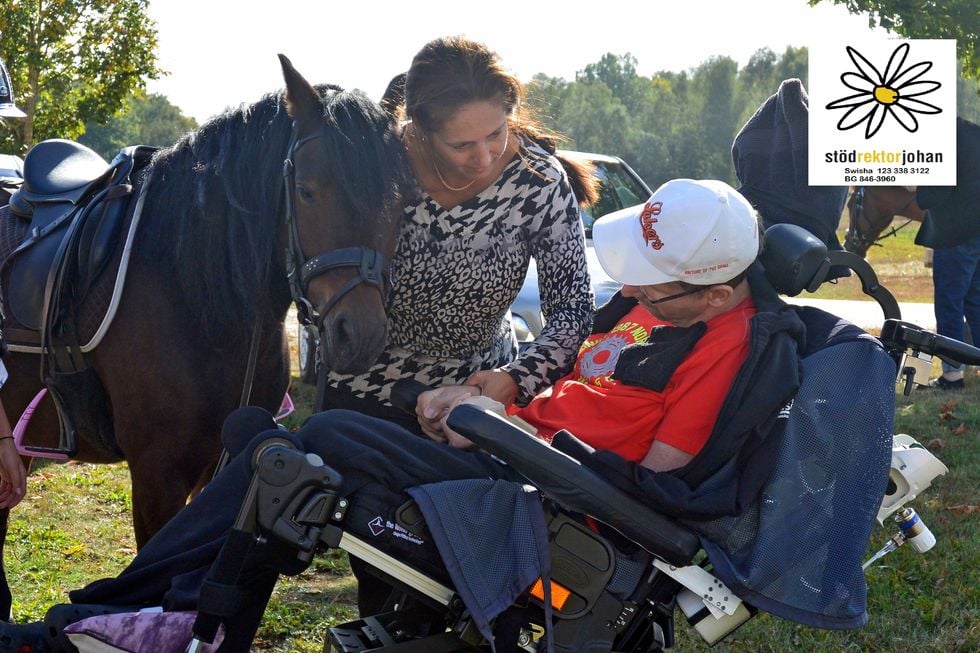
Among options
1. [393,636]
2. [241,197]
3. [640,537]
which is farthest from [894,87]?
[393,636]

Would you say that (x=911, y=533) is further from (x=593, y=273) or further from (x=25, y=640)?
(x=593, y=273)

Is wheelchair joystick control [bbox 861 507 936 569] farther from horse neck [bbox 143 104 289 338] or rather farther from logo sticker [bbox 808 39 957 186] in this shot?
logo sticker [bbox 808 39 957 186]

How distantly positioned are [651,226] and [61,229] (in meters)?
2.05

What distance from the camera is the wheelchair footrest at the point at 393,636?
2.34 meters

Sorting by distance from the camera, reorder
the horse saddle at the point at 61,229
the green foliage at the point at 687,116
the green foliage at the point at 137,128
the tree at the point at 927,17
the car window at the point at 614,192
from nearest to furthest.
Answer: the horse saddle at the point at 61,229
the car window at the point at 614,192
the tree at the point at 927,17
the green foliage at the point at 687,116
the green foliage at the point at 137,128

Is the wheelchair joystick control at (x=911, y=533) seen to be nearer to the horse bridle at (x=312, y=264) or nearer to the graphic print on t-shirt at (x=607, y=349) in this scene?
the graphic print on t-shirt at (x=607, y=349)

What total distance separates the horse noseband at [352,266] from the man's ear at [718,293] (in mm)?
864

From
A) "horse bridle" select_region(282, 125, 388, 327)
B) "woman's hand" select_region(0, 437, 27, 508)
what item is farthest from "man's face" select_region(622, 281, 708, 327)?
"woman's hand" select_region(0, 437, 27, 508)

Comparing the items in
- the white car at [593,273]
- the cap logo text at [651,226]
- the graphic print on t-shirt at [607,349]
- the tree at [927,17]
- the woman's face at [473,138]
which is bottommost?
the white car at [593,273]

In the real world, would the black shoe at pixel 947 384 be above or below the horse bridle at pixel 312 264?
below

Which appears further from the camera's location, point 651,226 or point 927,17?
point 927,17

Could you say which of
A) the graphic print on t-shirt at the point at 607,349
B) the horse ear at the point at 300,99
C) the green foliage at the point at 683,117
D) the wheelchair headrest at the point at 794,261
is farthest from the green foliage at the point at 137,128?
the wheelchair headrest at the point at 794,261

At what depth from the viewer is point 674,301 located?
249 cm

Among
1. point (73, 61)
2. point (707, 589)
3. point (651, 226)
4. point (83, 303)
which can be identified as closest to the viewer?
point (707, 589)
